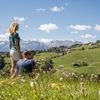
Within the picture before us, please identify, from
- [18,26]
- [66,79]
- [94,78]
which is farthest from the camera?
[18,26]

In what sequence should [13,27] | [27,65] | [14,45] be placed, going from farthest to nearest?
[14,45] → [13,27] → [27,65]

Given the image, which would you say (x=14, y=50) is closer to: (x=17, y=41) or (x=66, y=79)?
(x=17, y=41)

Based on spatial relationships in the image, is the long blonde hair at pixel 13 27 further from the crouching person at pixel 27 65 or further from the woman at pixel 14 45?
the crouching person at pixel 27 65

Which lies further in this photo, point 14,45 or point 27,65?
point 14,45

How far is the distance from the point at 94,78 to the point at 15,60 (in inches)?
232

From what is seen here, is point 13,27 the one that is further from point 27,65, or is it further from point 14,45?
point 27,65

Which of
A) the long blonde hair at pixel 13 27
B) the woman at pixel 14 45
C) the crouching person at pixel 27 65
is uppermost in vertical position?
the long blonde hair at pixel 13 27

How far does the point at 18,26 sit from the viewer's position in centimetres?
1445

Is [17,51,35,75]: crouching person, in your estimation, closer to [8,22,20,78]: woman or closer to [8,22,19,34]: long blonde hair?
[8,22,20,78]: woman

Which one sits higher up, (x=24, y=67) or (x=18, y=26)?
(x=18, y=26)

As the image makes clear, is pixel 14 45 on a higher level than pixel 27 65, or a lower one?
higher

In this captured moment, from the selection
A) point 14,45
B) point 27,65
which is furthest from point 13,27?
point 27,65

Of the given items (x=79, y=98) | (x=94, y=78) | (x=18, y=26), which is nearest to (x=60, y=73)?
(x=94, y=78)

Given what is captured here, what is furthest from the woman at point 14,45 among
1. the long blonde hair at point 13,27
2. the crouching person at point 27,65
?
the crouching person at point 27,65
